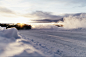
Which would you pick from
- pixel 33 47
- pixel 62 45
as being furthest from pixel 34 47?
pixel 62 45

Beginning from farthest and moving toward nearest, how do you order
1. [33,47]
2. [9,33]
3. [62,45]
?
[9,33] < [62,45] < [33,47]

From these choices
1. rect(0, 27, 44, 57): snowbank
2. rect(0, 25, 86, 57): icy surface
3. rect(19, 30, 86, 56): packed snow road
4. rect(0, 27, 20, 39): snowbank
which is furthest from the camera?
rect(0, 27, 20, 39): snowbank

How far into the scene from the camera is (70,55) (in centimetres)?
482

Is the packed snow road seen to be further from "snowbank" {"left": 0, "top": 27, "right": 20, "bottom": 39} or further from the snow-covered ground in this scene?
"snowbank" {"left": 0, "top": 27, "right": 20, "bottom": 39}

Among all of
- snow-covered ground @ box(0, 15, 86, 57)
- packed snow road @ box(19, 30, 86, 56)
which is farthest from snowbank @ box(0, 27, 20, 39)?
packed snow road @ box(19, 30, 86, 56)

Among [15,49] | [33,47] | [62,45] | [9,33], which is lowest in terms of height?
[62,45]

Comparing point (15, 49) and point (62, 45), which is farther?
point (62, 45)

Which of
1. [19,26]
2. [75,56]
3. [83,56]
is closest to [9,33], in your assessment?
[75,56]

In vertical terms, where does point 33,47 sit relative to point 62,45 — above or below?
above

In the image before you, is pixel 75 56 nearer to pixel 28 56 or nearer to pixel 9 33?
pixel 28 56

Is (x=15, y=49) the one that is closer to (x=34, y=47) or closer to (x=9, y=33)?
(x=34, y=47)

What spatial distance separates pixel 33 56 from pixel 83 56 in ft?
10.9

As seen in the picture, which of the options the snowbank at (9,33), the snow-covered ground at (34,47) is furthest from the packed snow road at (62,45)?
the snowbank at (9,33)

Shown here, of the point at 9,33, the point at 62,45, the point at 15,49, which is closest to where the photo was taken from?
the point at 15,49
